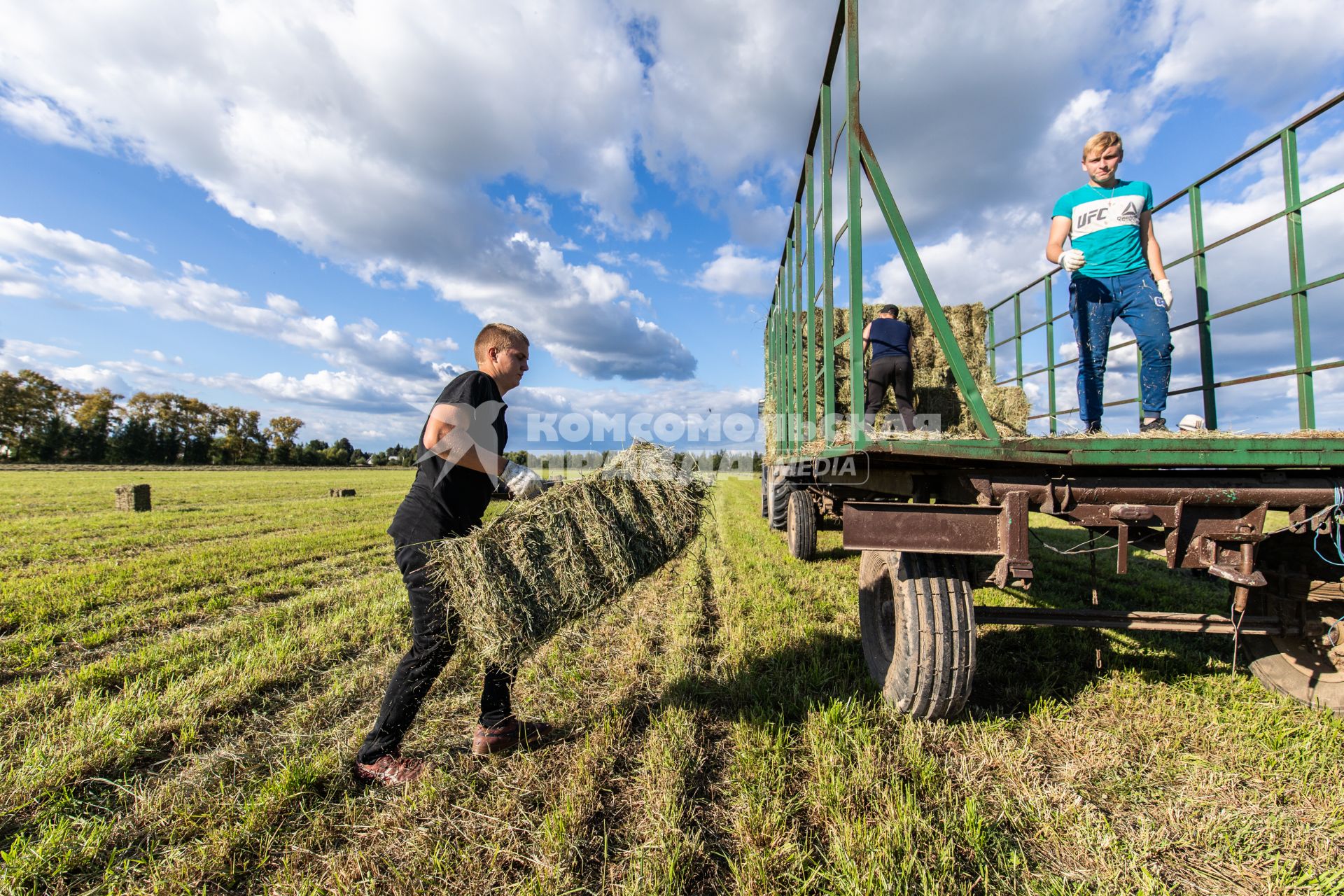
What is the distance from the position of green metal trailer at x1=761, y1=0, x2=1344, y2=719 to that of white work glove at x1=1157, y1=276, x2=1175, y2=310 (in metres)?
0.39

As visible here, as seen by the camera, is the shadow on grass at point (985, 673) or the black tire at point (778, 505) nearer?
the shadow on grass at point (985, 673)

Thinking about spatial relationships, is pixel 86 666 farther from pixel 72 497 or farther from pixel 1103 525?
pixel 72 497

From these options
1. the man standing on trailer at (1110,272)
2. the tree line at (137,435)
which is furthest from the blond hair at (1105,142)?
the tree line at (137,435)

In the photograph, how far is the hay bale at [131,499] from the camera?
516 inches

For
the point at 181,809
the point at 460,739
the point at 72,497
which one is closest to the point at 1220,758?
the point at 460,739

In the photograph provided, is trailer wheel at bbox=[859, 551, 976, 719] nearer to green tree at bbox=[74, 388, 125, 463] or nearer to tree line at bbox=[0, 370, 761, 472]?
tree line at bbox=[0, 370, 761, 472]

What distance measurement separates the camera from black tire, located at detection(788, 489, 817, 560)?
6.17 m

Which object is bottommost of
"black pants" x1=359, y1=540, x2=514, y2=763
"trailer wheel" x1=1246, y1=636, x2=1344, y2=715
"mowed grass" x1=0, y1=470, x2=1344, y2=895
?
"mowed grass" x1=0, y1=470, x2=1344, y2=895

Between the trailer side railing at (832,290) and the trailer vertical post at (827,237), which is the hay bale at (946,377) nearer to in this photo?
the trailer side railing at (832,290)

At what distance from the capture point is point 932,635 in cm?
247

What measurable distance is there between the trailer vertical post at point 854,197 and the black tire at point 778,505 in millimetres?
4050

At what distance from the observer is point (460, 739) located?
269cm

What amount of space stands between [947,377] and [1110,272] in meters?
3.66

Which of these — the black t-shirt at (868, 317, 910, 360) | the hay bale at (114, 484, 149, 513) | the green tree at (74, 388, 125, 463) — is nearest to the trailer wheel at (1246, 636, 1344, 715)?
the black t-shirt at (868, 317, 910, 360)
